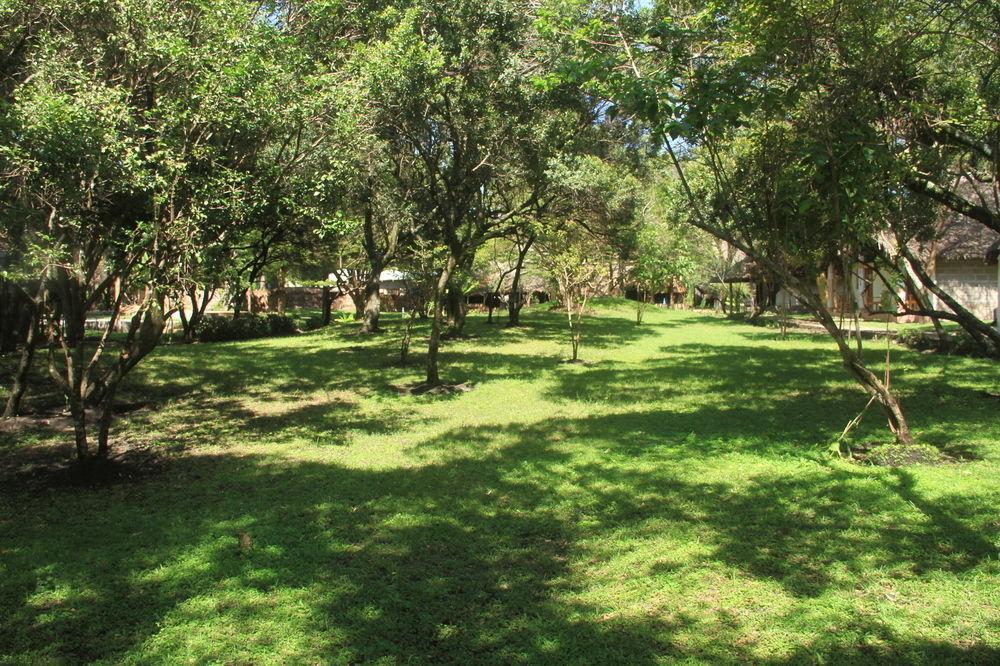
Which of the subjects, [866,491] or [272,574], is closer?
[272,574]

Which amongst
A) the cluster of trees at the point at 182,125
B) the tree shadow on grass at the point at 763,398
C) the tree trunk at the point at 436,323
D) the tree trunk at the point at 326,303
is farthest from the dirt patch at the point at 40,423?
the tree trunk at the point at 326,303

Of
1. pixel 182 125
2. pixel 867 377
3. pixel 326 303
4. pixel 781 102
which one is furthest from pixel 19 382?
pixel 326 303

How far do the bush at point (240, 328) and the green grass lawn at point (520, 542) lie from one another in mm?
12416

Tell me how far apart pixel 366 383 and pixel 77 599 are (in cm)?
859

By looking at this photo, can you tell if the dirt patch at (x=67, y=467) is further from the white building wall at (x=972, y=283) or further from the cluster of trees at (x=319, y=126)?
the white building wall at (x=972, y=283)

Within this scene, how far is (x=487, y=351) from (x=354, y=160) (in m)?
8.94

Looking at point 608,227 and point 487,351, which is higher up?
point 608,227

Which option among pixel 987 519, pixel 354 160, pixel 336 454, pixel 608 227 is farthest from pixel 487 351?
pixel 987 519

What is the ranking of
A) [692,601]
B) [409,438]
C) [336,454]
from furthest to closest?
1. [409,438]
2. [336,454]
3. [692,601]

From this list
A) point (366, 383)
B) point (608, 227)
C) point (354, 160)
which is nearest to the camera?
point (354, 160)

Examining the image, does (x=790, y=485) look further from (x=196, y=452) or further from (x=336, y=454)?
(x=196, y=452)

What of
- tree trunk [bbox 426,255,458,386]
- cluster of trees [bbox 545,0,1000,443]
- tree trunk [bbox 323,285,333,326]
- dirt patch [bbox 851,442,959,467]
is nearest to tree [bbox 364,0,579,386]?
tree trunk [bbox 426,255,458,386]

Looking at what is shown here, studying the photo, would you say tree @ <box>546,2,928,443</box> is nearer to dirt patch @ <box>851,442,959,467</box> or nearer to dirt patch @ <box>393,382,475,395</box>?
dirt patch @ <box>851,442,959,467</box>

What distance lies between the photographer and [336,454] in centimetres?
748
